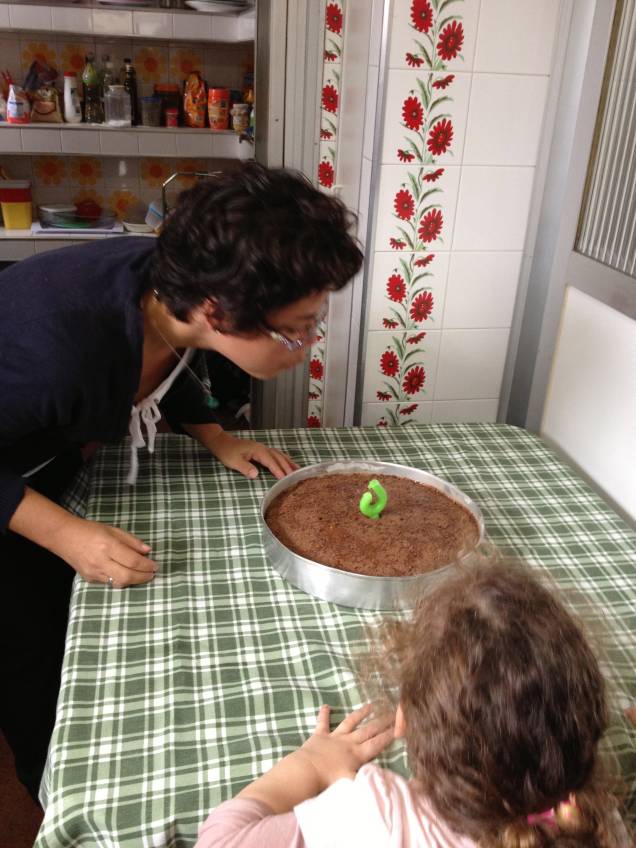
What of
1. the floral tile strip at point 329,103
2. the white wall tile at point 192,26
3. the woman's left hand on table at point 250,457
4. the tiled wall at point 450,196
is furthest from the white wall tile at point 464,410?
the white wall tile at point 192,26

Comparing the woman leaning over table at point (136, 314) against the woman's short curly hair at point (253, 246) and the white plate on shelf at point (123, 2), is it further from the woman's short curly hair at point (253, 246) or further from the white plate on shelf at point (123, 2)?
the white plate on shelf at point (123, 2)

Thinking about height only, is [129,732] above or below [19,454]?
below

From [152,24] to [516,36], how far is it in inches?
76.8

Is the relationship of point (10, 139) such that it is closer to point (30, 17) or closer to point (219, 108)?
point (30, 17)

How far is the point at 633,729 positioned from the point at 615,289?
35.0 inches

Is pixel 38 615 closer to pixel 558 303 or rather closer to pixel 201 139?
pixel 558 303

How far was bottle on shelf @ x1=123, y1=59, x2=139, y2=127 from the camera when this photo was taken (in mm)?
3295

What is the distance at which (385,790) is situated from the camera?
76 centimetres

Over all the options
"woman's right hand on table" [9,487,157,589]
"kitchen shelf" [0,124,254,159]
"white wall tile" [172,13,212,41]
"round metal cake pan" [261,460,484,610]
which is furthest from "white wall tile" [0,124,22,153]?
"round metal cake pan" [261,460,484,610]

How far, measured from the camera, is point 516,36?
67.5 inches

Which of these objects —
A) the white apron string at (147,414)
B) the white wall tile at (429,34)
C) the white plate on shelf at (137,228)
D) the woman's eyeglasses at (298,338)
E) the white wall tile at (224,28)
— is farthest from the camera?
the white plate on shelf at (137,228)

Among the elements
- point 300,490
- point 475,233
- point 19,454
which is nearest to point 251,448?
point 300,490

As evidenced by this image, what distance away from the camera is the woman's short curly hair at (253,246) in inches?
41.4

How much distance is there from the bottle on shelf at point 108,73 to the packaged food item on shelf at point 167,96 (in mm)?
181
